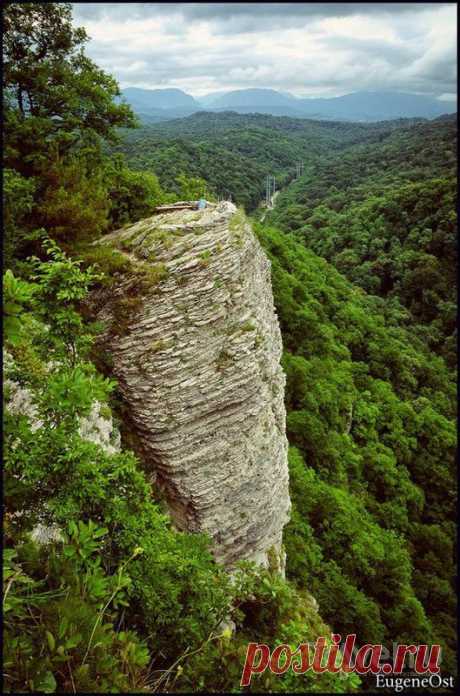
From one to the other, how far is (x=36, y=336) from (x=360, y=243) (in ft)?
242

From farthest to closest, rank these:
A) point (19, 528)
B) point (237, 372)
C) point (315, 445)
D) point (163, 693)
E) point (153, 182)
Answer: point (315, 445)
point (153, 182)
point (237, 372)
point (19, 528)
point (163, 693)

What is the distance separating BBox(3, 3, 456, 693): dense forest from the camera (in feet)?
14.7

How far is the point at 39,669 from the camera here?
12.1 feet

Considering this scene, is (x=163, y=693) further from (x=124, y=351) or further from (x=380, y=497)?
(x=380, y=497)

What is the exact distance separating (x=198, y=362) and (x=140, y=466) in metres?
3.35

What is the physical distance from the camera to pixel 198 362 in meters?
11.3

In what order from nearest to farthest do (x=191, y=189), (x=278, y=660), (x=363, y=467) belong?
(x=278, y=660), (x=191, y=189), (x=363, y=467)

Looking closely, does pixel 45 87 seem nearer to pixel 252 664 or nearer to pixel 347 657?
pixel 252 664

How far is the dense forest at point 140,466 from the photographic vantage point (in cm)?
447

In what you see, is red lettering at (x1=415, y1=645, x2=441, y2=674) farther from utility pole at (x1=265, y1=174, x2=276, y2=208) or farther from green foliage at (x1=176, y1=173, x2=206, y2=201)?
utility pole at (x1=265, y1=174, x2=276, y2=208)

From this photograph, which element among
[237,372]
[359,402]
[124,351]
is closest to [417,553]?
[359,402]

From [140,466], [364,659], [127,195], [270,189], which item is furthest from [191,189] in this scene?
[270,189]

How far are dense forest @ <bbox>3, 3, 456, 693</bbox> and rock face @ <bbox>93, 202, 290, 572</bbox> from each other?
831 mm

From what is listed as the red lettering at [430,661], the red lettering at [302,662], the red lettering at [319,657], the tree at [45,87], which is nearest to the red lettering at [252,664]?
the red lettering at [302,662]
